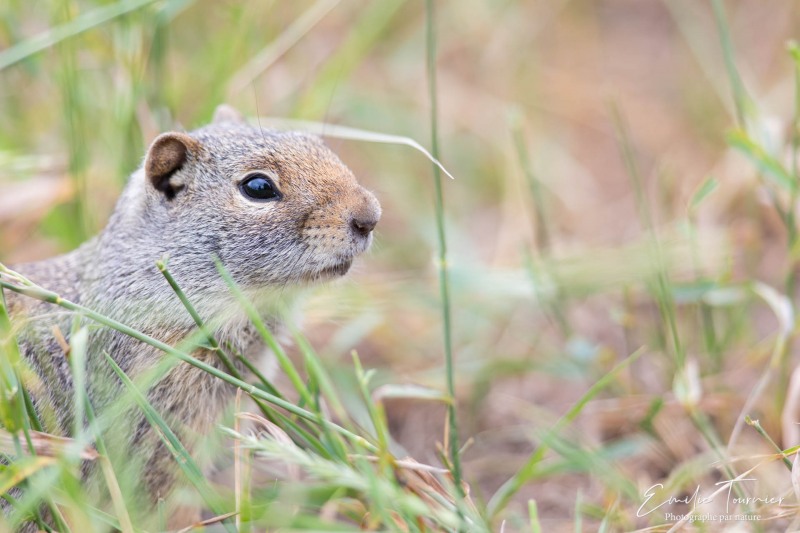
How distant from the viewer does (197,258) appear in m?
2.61

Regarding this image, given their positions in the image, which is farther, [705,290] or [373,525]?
[705,290]

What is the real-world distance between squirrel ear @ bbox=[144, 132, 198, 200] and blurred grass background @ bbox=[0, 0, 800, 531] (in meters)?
0.32

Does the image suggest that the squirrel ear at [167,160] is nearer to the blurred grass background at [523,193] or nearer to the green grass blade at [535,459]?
the blurred grass background at [523,193]

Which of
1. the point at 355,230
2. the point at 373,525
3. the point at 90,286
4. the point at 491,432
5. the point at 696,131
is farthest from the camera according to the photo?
the point at 696,131

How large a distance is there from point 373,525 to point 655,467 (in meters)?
1.39

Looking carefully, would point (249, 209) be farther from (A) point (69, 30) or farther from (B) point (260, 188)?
(A) point (69, 30)

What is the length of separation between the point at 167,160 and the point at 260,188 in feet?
1.02

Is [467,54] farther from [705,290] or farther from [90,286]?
[90,286]

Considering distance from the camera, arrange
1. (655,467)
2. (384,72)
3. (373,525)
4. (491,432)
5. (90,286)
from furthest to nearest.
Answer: (384,72)
(491,432)
(655,467)
(90,286)
(373,525)

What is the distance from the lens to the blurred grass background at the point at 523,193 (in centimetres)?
315

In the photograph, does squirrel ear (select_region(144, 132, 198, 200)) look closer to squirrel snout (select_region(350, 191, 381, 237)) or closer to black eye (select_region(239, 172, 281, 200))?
black eye (select_region(239, 172, 281, 200))

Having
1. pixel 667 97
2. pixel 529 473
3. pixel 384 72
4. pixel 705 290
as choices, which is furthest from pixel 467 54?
pixel 529 473

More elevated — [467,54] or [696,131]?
[467,54]

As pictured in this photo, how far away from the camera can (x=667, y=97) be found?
5387 mm
